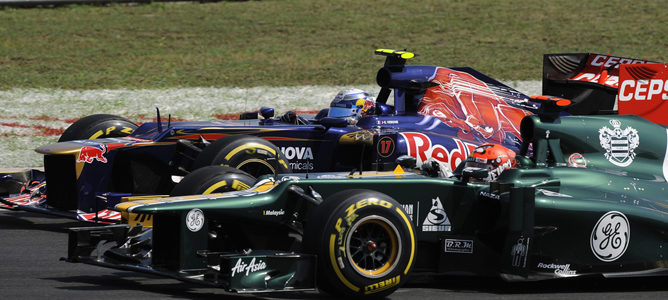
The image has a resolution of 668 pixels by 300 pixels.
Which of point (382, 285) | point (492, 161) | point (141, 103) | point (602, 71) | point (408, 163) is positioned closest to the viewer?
point (382, 285)

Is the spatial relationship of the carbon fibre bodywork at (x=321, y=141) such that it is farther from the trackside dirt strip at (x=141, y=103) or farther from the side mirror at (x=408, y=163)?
the trackside dirt strip at (x=141, y=103)

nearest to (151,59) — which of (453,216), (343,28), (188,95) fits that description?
(188,95)

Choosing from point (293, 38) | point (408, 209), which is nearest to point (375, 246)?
point (408, 209)

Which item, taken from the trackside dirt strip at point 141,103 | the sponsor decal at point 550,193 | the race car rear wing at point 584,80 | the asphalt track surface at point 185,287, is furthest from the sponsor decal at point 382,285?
the trackside dirt strip at point 141,103

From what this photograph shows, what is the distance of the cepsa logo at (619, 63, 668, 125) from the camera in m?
9.42

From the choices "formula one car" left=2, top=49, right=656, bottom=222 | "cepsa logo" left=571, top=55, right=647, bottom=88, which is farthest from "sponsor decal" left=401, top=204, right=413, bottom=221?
"cepsa logo" left=571, top=55, right=647, bottom=88

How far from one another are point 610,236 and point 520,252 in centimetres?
70

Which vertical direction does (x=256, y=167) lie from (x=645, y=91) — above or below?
below

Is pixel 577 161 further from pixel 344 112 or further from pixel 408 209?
pixel 344 112

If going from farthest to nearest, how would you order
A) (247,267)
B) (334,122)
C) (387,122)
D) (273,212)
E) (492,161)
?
(387,122)
(334,122)
(492,161)
(273,212)
(247,267)

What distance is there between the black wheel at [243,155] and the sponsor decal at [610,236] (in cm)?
327

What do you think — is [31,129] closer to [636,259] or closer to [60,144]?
[60,144]

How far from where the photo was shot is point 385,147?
10750 millimetres

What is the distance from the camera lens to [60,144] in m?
10.6
